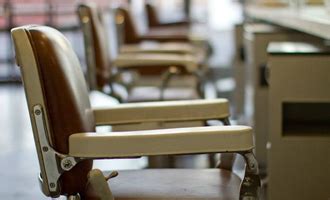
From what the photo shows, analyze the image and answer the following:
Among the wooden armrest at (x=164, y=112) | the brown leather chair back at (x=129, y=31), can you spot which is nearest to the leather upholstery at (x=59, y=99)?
the wooden armrest at (x=164, y=112)

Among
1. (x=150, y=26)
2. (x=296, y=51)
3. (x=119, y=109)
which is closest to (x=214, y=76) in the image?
(x=150, y=26)

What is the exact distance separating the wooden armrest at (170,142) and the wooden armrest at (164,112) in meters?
0.41

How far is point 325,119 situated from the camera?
2857 millimetres

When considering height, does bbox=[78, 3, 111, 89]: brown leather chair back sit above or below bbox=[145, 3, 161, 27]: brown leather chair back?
above

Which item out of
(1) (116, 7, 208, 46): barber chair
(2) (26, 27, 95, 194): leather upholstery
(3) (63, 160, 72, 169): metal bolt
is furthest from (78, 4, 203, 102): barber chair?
(3) (63, 160, 72, 169): metal bolt

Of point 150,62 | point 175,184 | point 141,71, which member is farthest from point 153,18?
point 175,184

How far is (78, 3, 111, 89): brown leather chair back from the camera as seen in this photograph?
3031 mm

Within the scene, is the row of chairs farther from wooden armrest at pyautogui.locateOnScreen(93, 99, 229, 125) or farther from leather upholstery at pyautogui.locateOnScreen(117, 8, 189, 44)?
leather upholstery at pyautogui.locateOnScreen(117, 8, 189, 44)

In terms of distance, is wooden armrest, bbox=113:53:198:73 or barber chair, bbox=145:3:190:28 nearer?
wooden armrest, bbox=113:53:198:73

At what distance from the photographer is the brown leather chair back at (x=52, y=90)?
1.63m

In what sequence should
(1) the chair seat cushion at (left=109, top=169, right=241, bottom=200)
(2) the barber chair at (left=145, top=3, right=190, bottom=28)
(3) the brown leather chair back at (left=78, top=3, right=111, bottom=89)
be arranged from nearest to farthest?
(1) the chair seat cushion at (left=109, top=169, right=241, bottom=200)
(3) the brown leather chair back at (left=78, top=3, right=111, bottom=89)
(2) the barber chair at (left=145, top=3, right=190, bottom=28)

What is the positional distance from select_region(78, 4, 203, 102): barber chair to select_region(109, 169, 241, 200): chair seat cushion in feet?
4.10

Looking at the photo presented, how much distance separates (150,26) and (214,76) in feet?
3.86

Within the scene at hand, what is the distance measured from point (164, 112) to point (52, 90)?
454 mm
